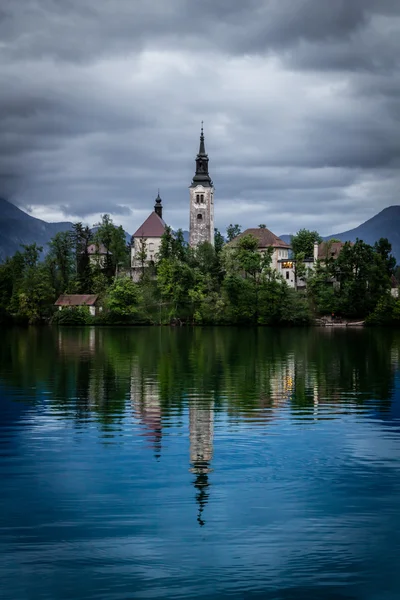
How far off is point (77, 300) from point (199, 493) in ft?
332

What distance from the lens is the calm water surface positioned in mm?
10555

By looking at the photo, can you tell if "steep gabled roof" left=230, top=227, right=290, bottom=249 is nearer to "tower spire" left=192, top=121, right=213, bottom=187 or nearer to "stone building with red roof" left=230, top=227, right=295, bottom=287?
"stone building with red roof" left=230, top=227, right=295, bottom=287

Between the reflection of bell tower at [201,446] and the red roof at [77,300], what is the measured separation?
8927 cm

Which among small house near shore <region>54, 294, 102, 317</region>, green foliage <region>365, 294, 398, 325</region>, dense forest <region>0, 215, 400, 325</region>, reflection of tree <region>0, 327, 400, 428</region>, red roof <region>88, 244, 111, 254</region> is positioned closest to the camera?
reflection of tree <region>0, 327, 400, 428</region>

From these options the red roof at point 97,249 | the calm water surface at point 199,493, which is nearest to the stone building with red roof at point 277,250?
the red roof at point 97,249

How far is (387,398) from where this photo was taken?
27047mm

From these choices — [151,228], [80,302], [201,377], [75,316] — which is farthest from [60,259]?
[201,377]

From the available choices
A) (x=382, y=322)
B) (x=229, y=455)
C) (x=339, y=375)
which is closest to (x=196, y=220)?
(x=382, y=322)

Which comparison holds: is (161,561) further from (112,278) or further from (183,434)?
(112,278)

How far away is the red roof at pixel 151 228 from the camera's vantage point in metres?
138

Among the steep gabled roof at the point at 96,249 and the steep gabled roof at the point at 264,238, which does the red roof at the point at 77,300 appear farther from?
the steep gabled roof at the point at 264,238

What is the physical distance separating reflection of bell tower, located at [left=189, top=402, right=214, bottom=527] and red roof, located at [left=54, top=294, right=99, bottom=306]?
89.3 m

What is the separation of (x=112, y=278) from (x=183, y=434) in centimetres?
10329

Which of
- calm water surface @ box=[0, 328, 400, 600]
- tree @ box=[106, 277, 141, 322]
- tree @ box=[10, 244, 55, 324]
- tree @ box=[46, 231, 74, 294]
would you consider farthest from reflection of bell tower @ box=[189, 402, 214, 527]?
tree @ box=[46, 231, 74, 294]
